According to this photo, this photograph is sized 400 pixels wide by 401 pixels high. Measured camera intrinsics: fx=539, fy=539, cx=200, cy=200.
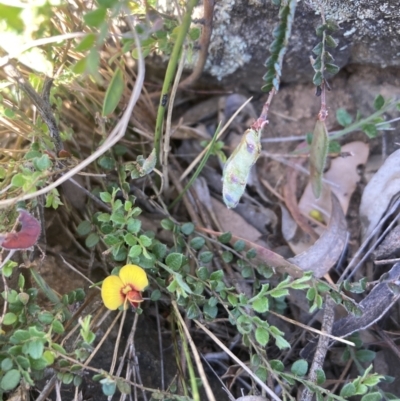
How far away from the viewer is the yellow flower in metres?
1.19

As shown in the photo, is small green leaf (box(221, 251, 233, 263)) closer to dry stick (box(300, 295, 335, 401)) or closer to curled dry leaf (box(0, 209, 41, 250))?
dry stick (box(300, 295, 335, 401))

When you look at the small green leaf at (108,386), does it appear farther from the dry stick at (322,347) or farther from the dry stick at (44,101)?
the dry stick at (44,101)

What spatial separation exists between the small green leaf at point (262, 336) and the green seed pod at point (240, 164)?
29 centimetres

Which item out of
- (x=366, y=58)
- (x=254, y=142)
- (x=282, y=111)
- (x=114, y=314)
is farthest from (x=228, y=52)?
(x=114, y=314)

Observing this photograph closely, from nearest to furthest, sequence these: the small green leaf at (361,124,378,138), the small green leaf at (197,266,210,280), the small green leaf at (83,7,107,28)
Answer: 1. the small green leaf at (83,7,107,28)
2. the small green leaf at (197,266,210,280)
3. the small green leaf at (361,124,378,138)

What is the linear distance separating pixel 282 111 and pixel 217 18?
0.38 m

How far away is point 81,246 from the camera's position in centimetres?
149

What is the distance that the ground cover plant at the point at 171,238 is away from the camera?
3.82 feet

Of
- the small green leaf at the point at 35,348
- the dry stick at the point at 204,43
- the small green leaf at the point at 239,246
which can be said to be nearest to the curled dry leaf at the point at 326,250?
the small green leaf at the point at 239,246

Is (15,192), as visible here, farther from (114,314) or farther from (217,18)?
(217,18)

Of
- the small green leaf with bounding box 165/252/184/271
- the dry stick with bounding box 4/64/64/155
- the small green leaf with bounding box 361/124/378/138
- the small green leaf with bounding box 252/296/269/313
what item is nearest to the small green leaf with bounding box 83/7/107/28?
the dry stick with bounding box 4/64/64/155

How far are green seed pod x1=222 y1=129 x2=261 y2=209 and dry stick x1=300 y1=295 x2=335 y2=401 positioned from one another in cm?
39

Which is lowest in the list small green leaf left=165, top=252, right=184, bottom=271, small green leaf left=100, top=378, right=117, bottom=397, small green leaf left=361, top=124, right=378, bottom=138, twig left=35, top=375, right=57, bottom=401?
twig left=35, top=375, right=57, bottom=401

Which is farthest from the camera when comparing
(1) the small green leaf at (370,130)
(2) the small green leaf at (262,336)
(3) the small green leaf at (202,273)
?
(1) the small green leaf at (370,130)
